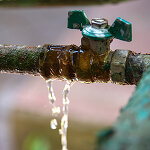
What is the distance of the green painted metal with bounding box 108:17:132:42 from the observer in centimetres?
57

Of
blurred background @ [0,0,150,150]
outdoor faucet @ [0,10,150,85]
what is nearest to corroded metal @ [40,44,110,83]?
outdoor faucet @ [0,10,150,85]

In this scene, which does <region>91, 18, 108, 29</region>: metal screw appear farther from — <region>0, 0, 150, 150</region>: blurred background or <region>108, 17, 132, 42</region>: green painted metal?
<region>0, 0, 150, 150</region>: blurred background

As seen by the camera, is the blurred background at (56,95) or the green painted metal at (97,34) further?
the blurred background at (56,95)

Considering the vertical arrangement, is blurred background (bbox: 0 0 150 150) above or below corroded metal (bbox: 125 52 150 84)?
below

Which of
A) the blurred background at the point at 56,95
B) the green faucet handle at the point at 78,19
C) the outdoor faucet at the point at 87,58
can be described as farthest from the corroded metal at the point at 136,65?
the blurred background at the point at 56,95

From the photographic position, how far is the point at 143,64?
0.57 meters

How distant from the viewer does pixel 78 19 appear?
640 mm

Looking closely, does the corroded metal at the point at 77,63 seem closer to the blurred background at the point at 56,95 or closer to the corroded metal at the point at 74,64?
the corroded metal at the point at 74,64

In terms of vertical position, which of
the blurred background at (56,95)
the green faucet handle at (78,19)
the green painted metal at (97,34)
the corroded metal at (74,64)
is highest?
the green faucet handle at (78,19)

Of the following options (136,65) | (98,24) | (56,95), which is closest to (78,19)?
(98,24)

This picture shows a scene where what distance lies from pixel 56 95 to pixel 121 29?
5.68ft

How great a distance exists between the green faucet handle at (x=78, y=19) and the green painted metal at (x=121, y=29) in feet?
0.25

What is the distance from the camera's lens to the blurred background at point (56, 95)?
1979 millimetres

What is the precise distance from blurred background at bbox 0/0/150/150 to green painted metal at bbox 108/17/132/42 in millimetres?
1073
